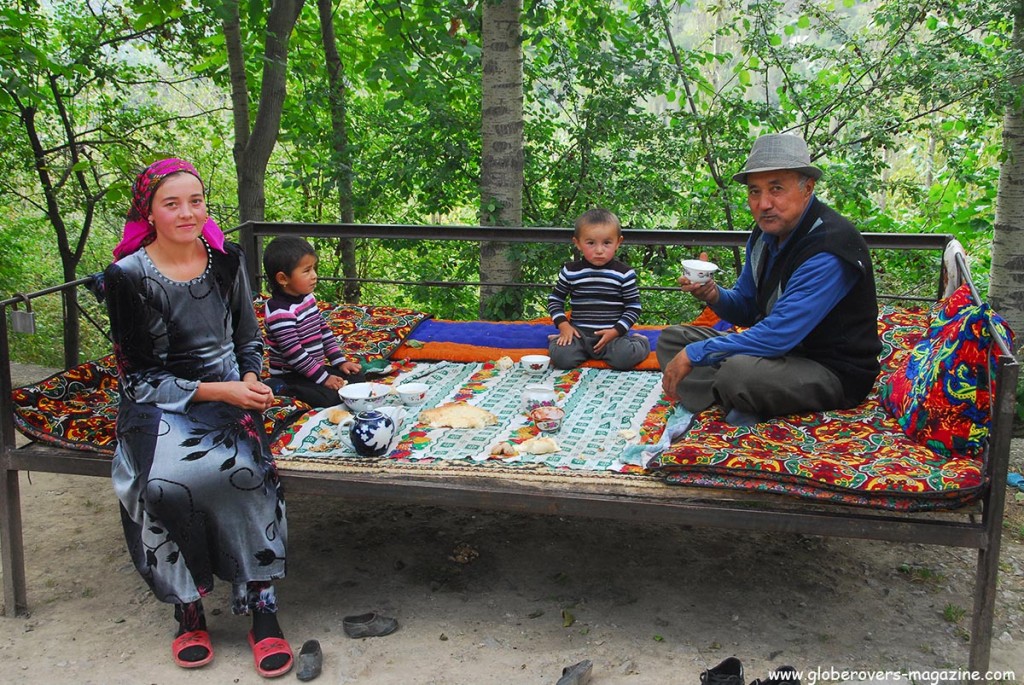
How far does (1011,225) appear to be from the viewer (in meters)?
5.90

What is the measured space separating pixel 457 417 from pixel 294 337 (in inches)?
35.0

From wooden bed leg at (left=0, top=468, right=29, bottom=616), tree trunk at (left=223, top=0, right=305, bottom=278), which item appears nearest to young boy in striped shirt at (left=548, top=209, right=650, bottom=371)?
wooden bed leg at (left=0, top=468, right=29, bottom=616)

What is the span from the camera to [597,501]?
331 centimetres

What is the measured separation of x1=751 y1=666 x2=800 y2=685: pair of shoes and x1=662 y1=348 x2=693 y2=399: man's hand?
1.22 m

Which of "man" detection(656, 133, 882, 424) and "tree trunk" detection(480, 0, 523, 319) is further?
"tree trunk" detection(480, 0, 523, 319)

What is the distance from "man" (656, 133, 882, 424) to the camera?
11.6ft

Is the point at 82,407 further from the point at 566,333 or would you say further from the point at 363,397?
the point at 566,333

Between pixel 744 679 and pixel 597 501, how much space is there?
76 cm

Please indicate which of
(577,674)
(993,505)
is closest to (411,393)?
(577,674)

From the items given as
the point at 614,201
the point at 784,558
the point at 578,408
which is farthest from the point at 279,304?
the point at 614,201

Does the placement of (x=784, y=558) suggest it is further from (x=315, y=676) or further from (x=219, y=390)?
(x=219, y=390)

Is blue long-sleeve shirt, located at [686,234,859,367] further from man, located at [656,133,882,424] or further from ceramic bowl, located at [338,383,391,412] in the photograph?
ceramic bowl, located at [338,383,391,412]

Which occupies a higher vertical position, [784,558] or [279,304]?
[279,304]

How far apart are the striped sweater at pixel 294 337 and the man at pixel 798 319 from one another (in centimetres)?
168
